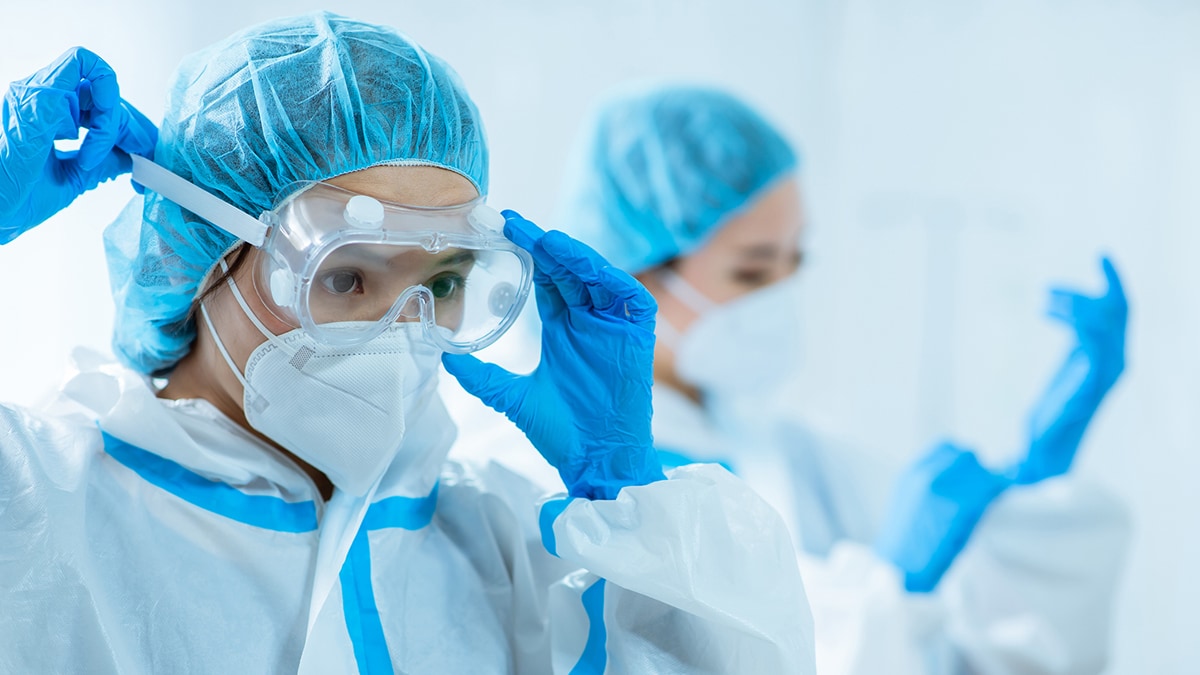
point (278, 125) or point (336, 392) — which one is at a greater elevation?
point (278, 125)

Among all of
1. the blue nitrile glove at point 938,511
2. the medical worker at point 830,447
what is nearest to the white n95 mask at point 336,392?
the medical worker at point 830,447

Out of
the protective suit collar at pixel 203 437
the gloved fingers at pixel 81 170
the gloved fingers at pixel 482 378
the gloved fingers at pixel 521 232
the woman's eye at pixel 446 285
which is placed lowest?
the protective suit collar at pixel 203 437

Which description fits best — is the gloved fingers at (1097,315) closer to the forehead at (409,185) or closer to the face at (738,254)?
the face at (738,254)

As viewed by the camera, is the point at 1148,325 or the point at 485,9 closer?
the point at 485,9

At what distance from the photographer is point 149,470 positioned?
1.20 m

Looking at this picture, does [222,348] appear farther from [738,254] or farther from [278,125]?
[738,254]

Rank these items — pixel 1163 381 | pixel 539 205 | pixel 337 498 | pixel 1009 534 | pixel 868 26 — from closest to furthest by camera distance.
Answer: pixel 337 498 < pixel 1009 534 < pixel 539 205 < pixel 1163 381 < pixel 868 26

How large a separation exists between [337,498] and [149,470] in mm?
221

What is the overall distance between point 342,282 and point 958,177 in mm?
2658

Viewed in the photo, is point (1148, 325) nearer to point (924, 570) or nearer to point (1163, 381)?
point (1163, 381)

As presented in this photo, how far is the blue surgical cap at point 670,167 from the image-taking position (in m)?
2.34

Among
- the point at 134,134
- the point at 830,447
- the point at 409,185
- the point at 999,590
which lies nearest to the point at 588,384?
the point at 409,185

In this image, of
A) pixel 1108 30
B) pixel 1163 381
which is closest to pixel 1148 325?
pixel 1163 381

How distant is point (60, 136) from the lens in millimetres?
1102
